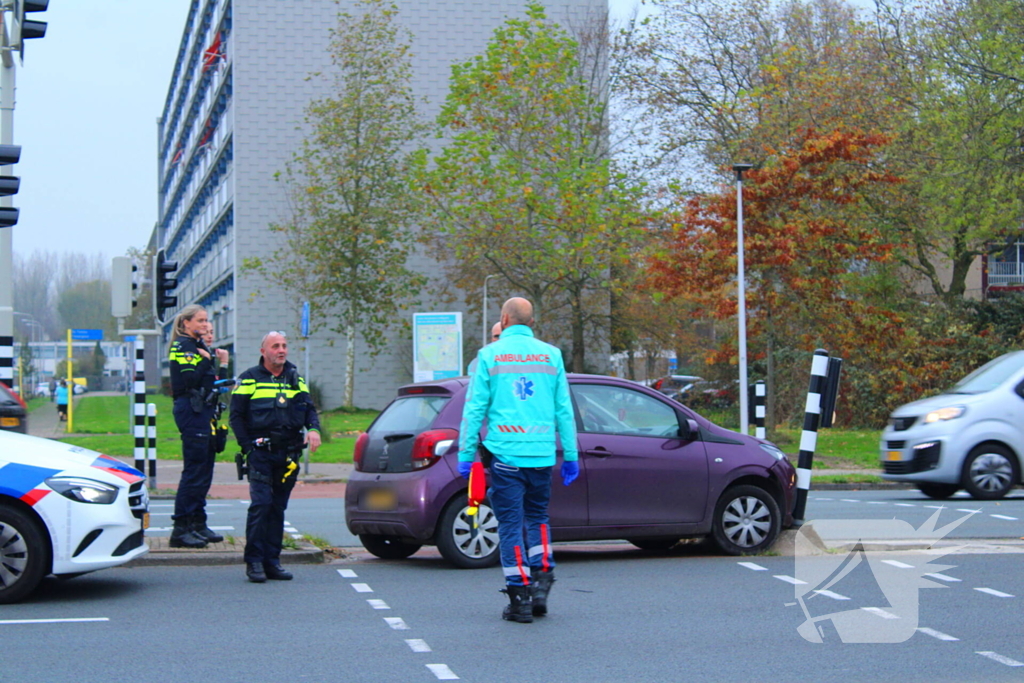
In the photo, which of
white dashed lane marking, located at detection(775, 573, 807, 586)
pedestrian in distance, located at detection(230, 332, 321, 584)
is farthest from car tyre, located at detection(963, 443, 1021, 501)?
pedestrian in distance, located at detection(230, 332, 321, 584)

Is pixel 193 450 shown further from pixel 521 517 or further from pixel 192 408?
pixel 521 517

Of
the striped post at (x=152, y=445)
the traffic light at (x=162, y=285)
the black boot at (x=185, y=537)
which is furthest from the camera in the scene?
the traffic light at (x=162, y=285)

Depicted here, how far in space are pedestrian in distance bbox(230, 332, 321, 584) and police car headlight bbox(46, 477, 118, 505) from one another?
3.26ft

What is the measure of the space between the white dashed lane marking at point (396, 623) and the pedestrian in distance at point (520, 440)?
2.00ft

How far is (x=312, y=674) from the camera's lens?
18.9ft

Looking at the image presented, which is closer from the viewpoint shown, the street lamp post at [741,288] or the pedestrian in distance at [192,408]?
the pedestrian in distance at [192,408]

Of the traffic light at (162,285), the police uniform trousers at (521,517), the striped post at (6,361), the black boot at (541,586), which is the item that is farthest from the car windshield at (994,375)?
the striped post at (6,361)

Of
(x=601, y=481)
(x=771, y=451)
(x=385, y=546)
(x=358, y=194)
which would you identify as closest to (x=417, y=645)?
(x=601, y=481)

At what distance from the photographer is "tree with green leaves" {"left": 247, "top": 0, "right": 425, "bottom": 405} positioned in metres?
41.9

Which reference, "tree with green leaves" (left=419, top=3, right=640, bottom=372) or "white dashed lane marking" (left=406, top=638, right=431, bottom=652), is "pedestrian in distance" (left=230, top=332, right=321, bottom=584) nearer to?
"white dashed lane marking" (left=406, top=638, right=431, bottom=652)

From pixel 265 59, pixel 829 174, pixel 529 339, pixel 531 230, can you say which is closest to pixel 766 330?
pixel 829 174

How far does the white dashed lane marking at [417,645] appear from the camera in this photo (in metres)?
6.31

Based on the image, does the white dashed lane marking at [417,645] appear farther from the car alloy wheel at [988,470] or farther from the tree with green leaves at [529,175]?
the tree with green leaves at [529,175]

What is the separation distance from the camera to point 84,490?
7.68m
